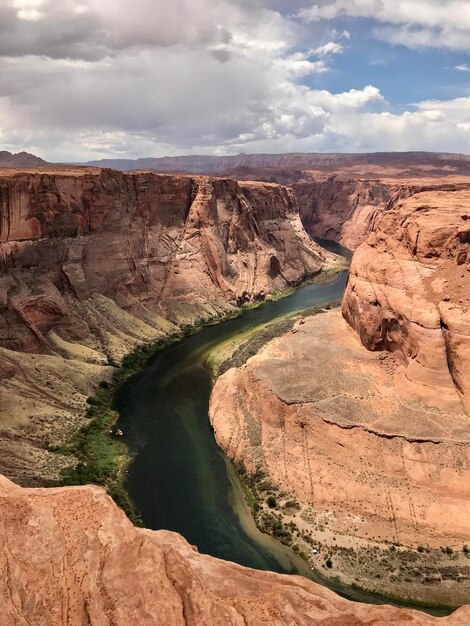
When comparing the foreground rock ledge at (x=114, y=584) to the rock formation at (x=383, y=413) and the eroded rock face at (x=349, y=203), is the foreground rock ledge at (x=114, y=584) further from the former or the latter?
the eroded rock face at (x=349, y=203)

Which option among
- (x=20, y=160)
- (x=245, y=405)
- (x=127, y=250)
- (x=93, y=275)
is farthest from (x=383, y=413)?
(x=20, y=160)

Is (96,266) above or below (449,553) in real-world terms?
above

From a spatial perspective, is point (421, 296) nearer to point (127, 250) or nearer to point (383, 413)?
point (383, 413)

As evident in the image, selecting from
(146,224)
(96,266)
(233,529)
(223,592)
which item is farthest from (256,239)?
(223,592)

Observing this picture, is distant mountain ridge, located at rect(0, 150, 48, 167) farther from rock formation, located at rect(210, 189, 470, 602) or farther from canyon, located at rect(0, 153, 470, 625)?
rock formation, located at rect(210, 189, 470, 602)

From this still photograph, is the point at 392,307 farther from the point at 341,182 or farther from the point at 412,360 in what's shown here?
the point at 341,182

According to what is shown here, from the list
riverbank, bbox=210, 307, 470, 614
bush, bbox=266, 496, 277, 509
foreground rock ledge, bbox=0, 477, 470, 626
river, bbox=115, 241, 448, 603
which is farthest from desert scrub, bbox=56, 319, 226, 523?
foreground rock ledge, bbox=0, 477, 470, 626

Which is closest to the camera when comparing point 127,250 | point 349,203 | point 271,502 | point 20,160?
point 271,502
